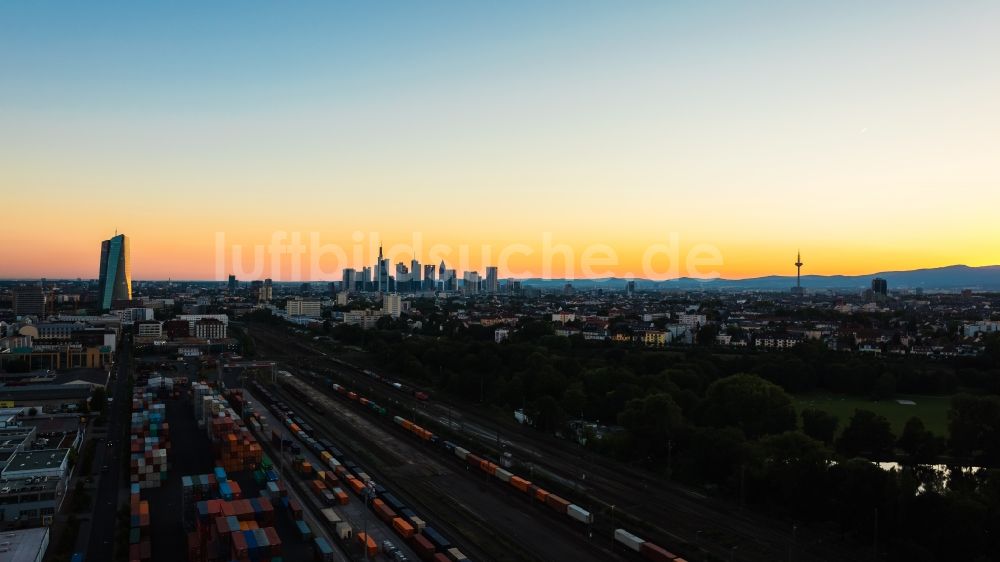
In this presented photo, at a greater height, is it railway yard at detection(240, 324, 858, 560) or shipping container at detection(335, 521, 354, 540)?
shipping container at detection(335, 521, 354, 540)

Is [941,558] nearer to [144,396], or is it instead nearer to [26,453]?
[26,453]

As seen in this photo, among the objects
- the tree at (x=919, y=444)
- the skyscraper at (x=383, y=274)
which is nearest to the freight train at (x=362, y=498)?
the tree at (x=919, y=444)

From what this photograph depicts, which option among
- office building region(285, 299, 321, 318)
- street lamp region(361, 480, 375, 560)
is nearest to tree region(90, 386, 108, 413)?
street lamp region(361, 480, 375, 560)

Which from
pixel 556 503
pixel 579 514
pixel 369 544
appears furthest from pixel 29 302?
pixel 579 514

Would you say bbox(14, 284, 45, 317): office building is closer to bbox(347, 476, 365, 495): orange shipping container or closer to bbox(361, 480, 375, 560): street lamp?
bbox(347, 476, 365, 495): orange shipping container

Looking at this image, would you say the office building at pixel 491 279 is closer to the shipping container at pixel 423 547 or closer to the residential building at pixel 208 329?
the residential building at pixel 208 329

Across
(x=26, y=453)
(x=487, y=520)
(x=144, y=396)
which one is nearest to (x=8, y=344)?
(x=144, y=396)
